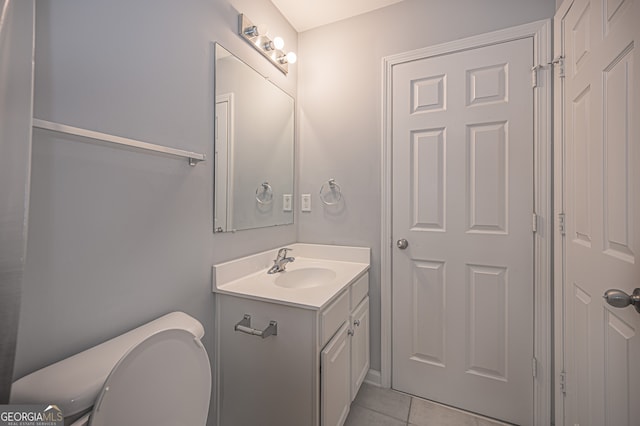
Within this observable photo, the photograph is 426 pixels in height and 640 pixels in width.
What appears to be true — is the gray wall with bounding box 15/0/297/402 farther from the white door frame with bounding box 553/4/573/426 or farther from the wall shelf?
the white door frame with bounding box 553/4/573/426

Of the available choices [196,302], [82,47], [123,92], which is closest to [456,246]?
[196,302]

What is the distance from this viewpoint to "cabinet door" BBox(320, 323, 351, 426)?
43.4 inches

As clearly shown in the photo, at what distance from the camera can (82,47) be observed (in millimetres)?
806

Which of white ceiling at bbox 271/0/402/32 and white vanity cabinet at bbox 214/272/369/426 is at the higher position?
white ceiling at bbox 271/0/402/32

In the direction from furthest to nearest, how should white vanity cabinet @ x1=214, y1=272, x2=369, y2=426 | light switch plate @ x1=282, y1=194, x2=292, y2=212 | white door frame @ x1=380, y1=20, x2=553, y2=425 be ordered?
light switch plate @ x1=282, y1=194, x2=292, y2=212 → white door frame @ x1=380, y1=20, x2=553, y2=425 → white vanity cabinet @ x1=214, y1=272, x2=369, y2=426

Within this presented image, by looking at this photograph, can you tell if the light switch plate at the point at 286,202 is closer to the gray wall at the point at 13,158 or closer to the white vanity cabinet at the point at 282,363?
the white vanity cabinet at the point at 282,363

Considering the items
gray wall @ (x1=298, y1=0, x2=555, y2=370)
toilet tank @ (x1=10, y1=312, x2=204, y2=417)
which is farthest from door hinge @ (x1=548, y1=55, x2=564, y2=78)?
toilet tank @ (x1=10, y1=312, x2=204, y2=417)

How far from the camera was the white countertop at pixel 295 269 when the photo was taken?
1.15 m

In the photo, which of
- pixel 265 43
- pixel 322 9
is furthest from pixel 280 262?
pixel 322 9

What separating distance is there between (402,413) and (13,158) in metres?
1.94

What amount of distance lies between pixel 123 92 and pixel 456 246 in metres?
1.71

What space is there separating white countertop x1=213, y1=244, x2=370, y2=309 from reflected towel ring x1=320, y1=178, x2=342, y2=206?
314mm

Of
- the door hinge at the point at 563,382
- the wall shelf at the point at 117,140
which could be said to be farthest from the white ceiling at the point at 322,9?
the door hinge at the point at 563,382

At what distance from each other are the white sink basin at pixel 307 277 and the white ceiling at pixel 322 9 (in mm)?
1682
